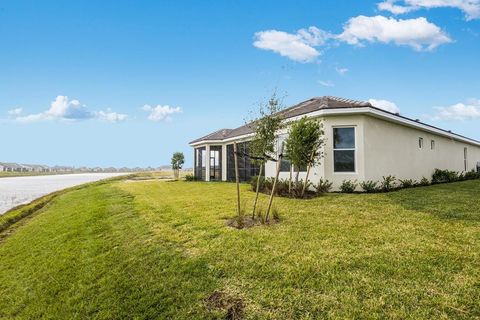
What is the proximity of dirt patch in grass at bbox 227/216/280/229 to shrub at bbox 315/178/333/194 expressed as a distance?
16.3ft

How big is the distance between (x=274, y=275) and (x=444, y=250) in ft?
9.47

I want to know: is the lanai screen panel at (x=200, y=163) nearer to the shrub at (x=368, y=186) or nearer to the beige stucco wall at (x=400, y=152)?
the beige stucco wall at (x=400, y=152)

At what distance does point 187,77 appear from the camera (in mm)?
25812

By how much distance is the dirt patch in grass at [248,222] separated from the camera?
6613 millimetres

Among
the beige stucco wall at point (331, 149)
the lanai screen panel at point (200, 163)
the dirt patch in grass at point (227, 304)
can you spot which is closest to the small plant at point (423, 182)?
the beige stucco wall at point (331, 149)

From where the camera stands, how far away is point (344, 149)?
1230cm

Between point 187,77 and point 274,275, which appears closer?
point 274,275

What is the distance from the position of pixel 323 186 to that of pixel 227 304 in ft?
29.7

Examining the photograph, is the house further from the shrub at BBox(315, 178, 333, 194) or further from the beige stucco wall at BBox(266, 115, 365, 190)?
the shrub at BBox(315, 178, 333, 194)

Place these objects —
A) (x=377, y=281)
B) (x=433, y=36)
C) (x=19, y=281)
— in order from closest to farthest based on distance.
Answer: (x=377, y=281) → (x=19, y=281) → (x=433, y=36)

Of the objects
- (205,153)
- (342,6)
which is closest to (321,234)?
(342,6)

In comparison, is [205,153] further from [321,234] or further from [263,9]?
[321,234]

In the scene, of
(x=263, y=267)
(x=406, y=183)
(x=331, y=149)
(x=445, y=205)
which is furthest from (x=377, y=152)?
(x=263, y=267)

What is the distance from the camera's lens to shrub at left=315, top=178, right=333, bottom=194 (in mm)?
11579
